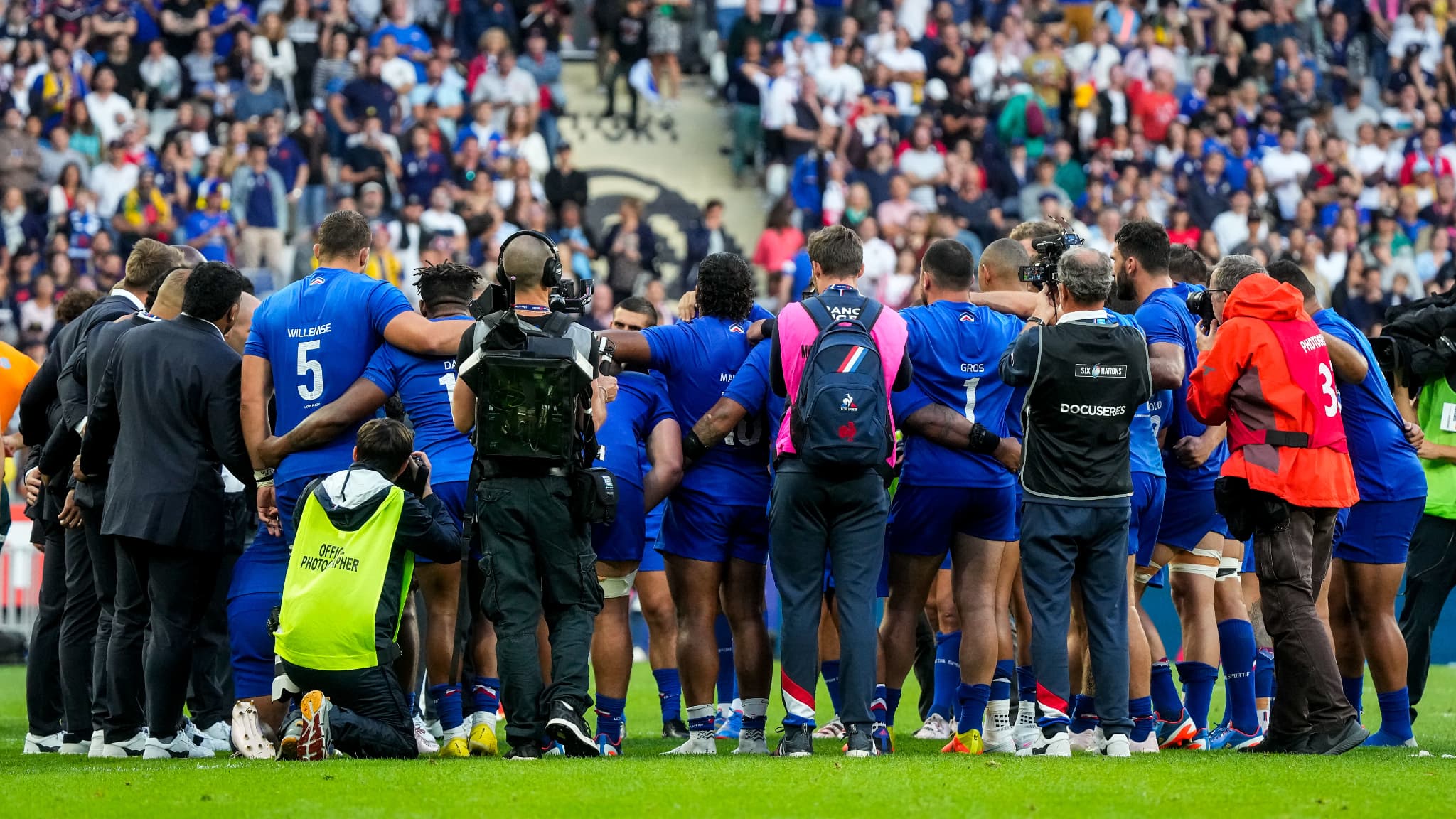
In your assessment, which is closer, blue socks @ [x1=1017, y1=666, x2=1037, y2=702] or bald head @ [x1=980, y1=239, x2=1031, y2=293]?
blue socks @ [x1=1017, y1=666, x2=1037, y2=702]

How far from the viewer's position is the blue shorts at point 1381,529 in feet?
29.4

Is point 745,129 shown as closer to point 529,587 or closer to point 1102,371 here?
point 1102,371

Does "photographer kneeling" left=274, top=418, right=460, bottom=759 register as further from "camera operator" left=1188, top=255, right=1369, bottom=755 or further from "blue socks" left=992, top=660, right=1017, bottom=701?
"camera operator" left=1188, top=255, right=1369, bottom=755

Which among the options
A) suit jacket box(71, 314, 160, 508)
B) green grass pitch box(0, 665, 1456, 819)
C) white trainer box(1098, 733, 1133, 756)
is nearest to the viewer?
green grass pitch box(0, 665, 1456, 819)

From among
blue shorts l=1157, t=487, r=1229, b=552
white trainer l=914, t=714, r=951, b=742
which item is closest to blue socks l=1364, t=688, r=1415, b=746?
blue shorts l=1157, t=487, r=1229, b=552

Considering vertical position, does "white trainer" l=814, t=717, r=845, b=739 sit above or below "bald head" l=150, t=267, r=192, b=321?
below

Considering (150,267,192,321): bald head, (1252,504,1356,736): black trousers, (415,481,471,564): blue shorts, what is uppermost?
(150,267,192,321): bald head

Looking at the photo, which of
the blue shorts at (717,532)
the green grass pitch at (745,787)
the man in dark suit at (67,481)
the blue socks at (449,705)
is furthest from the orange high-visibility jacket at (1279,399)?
the man in dark suit at (67,481)

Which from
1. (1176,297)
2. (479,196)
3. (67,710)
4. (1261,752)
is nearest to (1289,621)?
(1261,752)

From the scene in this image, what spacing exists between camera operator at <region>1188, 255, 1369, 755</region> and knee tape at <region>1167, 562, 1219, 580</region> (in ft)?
2.54

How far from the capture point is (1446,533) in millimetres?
10047

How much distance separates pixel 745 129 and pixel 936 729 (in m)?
15.1

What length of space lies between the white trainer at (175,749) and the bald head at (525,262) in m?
2.67

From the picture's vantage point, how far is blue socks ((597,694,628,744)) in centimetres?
860
